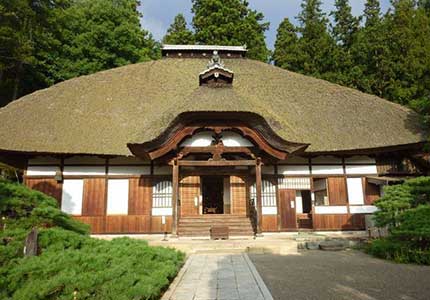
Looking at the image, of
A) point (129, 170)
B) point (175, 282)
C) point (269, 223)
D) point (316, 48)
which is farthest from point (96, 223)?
point (316, 48)

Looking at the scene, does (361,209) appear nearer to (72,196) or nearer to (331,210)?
(331,210)

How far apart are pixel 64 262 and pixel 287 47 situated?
25.5 m

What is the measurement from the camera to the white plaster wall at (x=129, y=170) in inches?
518

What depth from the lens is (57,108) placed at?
1469 centimetres

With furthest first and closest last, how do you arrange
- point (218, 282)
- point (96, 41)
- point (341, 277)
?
point (96, 41), point (341, 277), point (218, 282)

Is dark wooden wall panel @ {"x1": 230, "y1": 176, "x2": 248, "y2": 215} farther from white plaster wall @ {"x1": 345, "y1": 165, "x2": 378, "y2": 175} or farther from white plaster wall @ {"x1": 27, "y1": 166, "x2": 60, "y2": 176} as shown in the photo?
white plaster wall @ {"x1": 27, "y1": 166, "x2": 60, "y2": 176}

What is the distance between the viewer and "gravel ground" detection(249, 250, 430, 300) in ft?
17.3

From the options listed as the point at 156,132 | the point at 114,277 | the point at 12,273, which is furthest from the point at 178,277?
the point at 156,132

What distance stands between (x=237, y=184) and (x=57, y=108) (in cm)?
897

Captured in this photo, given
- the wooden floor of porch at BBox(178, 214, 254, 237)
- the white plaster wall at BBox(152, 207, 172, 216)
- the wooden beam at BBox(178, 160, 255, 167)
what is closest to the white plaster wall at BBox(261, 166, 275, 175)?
the wooden beam at BBox(178, 160, 255, 167)

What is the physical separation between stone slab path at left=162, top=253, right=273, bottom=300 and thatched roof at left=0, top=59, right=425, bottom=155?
563cm

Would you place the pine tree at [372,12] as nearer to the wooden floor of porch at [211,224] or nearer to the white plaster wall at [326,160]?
the white plaster wall at [326,160]

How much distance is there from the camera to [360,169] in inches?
544

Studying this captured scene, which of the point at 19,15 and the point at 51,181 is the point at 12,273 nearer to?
the point at 51,181
